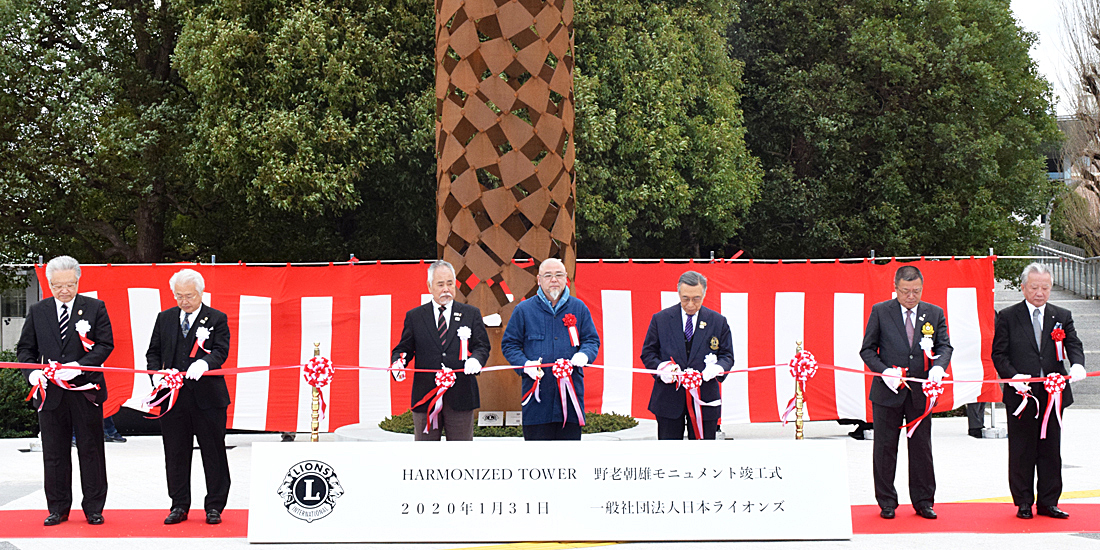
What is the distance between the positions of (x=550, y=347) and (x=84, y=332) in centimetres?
321

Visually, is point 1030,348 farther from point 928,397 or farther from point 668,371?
point 668,371

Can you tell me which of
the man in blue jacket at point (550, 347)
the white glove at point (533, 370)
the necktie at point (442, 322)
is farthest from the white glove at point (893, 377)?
the necktie at point (442, 322)

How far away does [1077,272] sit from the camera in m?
29.3

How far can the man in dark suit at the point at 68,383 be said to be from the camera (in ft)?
23.7

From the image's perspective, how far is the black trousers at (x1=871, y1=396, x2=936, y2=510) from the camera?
7.17 meters

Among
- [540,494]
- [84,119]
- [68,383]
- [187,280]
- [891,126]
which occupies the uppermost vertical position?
[891,126]

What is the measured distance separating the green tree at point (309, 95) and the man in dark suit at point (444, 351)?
10692 mm

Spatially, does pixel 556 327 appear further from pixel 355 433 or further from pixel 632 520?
pixel 355 433

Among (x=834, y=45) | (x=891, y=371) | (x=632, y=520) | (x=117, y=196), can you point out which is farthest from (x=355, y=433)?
(x=834, y=45)

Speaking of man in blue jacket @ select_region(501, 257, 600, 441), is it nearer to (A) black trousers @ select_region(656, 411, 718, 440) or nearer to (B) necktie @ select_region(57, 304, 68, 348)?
(A) black trousers @ select_region(656, 411, 718, 440)

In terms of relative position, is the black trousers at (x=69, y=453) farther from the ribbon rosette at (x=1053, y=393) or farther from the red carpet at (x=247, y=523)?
the ribbon rosette at (x=1053, y=393)

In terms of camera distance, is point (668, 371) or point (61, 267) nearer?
point (668, 371)

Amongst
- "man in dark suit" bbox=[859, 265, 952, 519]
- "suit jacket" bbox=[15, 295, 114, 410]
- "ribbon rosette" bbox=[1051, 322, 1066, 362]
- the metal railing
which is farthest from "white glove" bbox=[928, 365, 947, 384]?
the metal railing

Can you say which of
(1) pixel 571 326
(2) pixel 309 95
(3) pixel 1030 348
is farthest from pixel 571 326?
(2) pixel 309 95
